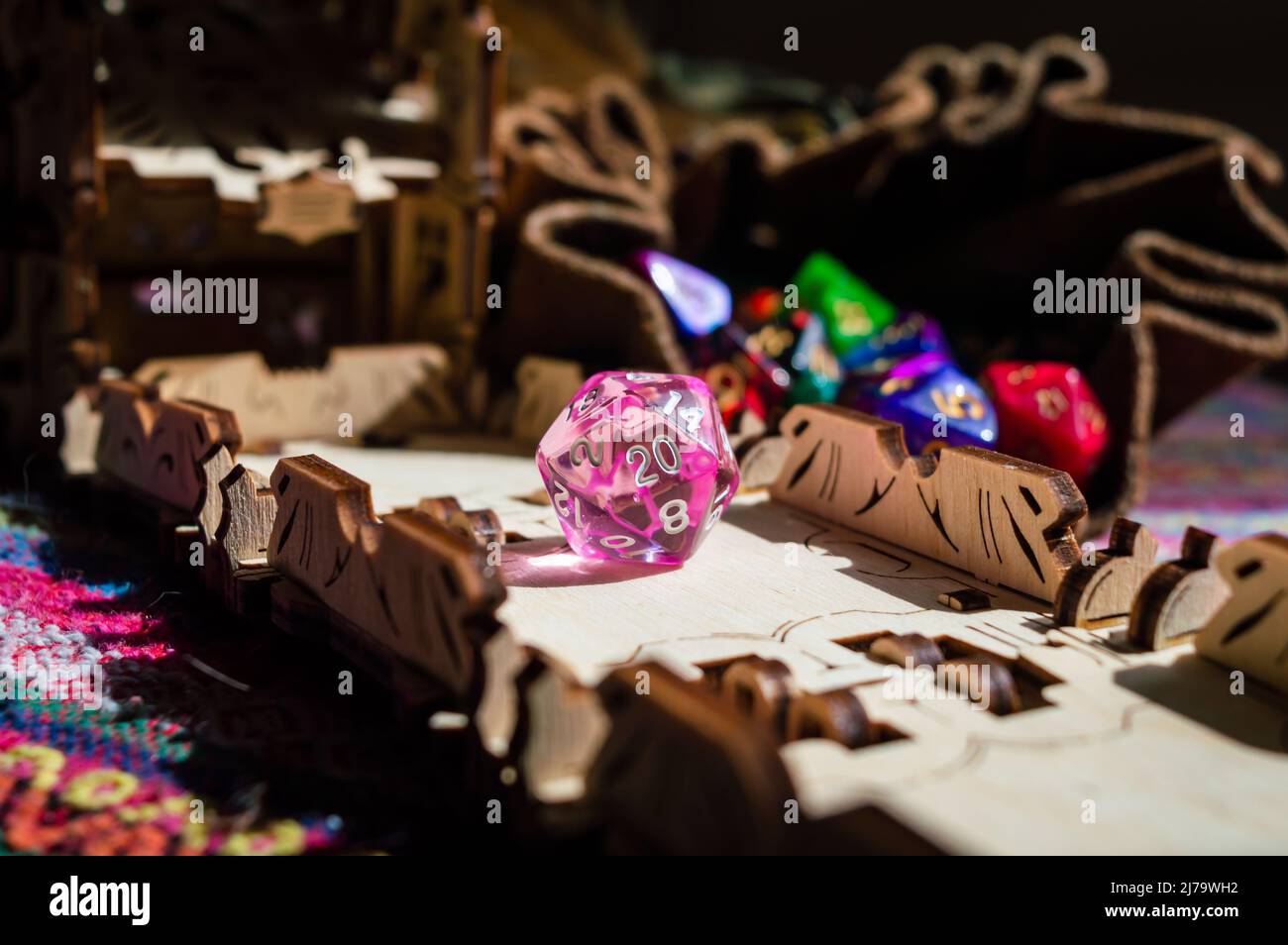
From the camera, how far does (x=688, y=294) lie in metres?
2.46

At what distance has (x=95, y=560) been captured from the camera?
1763 millimetres

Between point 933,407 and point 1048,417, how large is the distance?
0.25m

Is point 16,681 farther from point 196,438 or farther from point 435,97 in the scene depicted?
point 435,97

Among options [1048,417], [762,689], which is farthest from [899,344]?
[762,689]

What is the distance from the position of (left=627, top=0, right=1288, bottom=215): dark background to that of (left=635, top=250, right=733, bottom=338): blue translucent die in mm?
2500

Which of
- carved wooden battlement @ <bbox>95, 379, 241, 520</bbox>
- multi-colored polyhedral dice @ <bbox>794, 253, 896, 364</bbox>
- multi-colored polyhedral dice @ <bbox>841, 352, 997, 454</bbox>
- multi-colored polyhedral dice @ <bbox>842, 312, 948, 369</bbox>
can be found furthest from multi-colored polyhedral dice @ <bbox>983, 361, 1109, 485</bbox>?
carved wooden battlement @ <bbox>95, 379, 241, 520</bbox>

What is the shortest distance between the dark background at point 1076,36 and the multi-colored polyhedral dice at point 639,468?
3.42 metres

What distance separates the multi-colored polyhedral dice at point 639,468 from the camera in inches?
60.6

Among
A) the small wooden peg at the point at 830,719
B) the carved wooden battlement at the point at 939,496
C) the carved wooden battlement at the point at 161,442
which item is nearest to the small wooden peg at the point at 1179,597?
the carved wooden battlement at the point at 939,496

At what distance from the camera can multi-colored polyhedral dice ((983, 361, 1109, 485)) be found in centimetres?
216

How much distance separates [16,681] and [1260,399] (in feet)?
11.9

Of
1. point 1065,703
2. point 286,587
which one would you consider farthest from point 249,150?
point 1065,703

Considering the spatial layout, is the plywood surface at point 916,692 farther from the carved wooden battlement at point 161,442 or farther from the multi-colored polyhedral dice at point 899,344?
the multi-colored polyhedral dice at point 899,344

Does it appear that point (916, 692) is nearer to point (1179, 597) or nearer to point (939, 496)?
point (1179, 597)
